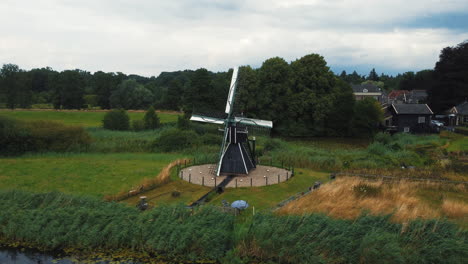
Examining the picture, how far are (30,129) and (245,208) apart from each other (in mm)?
29005

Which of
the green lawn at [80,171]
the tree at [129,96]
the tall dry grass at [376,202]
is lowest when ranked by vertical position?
the green lawn at [80,171]

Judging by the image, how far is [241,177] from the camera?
83.6 feet

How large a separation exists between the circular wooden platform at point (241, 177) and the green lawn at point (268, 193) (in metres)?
0.73

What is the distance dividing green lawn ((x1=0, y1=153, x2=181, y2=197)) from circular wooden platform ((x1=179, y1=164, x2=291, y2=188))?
3.06 m

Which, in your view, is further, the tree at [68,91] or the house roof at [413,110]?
the tree at [68,91]

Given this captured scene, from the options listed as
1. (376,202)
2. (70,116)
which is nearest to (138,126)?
(70,116)

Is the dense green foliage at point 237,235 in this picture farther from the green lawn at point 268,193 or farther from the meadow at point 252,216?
the green lawn at point 268,193

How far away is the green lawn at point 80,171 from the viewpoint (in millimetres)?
23078

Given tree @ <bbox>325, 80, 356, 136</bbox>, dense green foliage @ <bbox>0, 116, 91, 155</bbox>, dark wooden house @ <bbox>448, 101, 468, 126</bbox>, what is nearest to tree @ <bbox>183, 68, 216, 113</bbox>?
tree @ <bbox>325, 80, 356, 136</bbox>

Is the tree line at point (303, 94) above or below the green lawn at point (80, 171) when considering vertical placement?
above

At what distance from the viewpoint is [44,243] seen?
15688 millimetres

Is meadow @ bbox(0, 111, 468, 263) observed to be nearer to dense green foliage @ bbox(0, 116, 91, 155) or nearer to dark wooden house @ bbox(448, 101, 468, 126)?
dense green foliage @ bbox(0, 116, 91, 155)

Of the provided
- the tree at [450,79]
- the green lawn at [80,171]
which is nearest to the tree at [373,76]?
the tree at [450,79]

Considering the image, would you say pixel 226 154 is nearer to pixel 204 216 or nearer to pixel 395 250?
pixel 204 216
